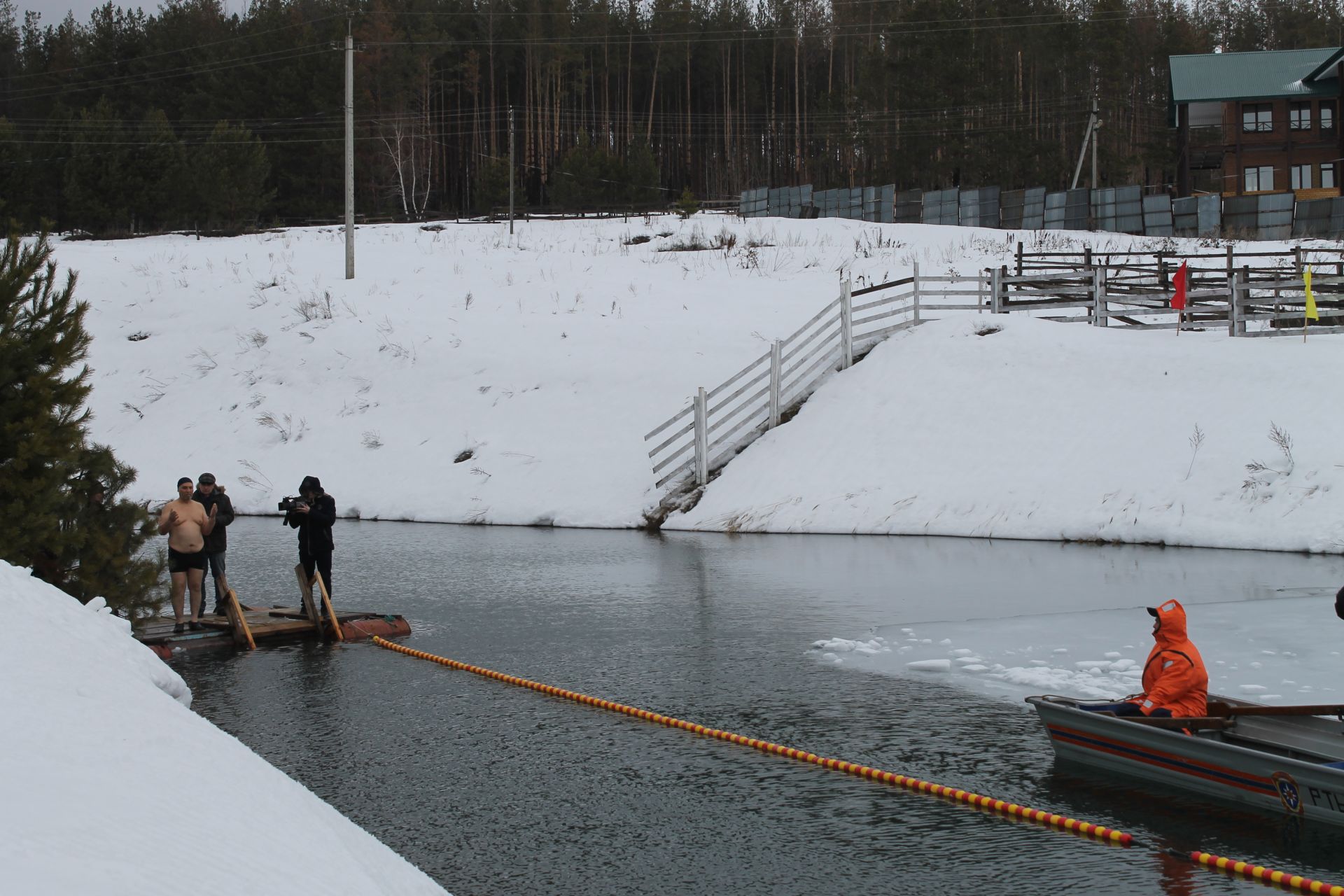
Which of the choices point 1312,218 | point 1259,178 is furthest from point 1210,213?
point 1259,178

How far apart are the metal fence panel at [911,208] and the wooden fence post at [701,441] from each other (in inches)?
1398

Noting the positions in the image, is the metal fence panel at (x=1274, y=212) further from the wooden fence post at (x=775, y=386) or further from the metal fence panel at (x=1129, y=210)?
the wooden fence post at (x=775, y=386)

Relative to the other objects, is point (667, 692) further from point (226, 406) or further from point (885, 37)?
point (885, 37)

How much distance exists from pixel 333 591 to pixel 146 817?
1351cm

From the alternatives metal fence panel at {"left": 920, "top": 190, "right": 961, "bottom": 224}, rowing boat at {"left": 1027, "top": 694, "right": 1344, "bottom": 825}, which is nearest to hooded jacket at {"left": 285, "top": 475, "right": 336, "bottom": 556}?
rowing boat at {"left": 1027, "top": 694, "right": 1344, "bottom": 825}

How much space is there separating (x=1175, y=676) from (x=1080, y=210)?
4617 cm

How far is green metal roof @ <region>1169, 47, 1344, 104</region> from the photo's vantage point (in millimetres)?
56688

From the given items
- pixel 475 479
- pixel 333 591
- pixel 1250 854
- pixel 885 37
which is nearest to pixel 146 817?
pixel 1250 854

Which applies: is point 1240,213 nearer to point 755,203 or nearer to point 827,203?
point 827,203

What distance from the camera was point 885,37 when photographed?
76.2 m

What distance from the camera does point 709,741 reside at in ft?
32.0

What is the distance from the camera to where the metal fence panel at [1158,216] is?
4928cm

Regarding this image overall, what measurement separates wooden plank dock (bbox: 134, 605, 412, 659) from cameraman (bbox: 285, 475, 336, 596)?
0.44 metres

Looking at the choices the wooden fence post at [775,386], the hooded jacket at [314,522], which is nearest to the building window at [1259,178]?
the wooden fence post at [775,386]
